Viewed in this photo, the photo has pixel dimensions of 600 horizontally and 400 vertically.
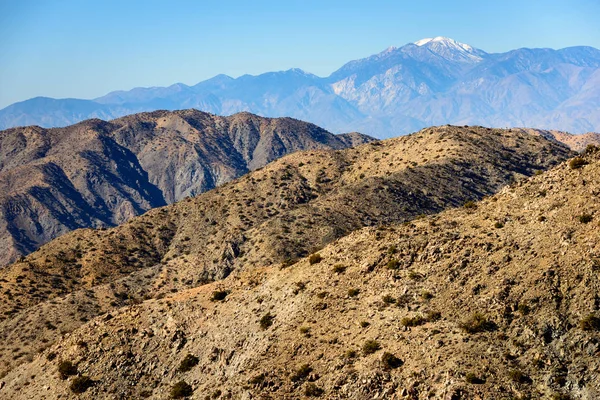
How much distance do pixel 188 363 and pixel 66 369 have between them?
34.8 feet

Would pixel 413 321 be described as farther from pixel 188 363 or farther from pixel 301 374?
pixel 188 363

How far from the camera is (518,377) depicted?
31.2 metres

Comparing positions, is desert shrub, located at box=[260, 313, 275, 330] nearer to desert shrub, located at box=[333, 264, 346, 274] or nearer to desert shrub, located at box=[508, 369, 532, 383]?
desert shrub, located at box=[333, 264, 346, 274]

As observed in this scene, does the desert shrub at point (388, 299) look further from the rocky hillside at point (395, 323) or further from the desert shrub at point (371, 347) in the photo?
the desert shrub at point (371, 347)

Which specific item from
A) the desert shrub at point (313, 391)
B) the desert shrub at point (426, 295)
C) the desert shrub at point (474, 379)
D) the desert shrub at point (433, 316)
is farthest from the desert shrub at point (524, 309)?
the desert shrub at point (313, 391)

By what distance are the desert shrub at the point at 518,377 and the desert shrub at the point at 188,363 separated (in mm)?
23695

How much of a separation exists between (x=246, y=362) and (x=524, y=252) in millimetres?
20973

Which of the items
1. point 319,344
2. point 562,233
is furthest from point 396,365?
point 562,233

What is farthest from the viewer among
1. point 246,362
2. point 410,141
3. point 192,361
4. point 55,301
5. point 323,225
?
point 410,141

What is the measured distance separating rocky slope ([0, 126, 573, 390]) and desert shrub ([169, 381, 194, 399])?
Answer: 26.3 meters

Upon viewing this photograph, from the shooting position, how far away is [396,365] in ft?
112

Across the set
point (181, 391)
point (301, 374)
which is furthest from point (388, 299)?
point (181, 391)

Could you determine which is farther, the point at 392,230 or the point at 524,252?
the point at 392,230

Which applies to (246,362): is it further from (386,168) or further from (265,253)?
(386,168)
